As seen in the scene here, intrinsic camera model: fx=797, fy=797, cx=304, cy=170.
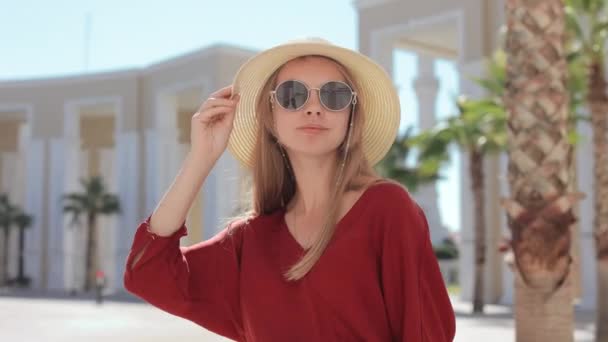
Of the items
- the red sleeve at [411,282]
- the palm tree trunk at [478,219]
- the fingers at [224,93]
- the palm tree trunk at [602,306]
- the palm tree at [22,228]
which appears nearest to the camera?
the red sleeve at [411,282]

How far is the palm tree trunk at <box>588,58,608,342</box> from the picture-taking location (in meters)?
12.9

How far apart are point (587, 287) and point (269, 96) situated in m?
20.7

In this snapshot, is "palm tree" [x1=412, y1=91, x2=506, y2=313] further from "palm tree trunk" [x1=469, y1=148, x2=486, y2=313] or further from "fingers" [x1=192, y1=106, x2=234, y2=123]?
"fingers" [x1=192, y1=106, x2=234, y2=123]

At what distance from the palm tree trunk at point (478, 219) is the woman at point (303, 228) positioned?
18211mm

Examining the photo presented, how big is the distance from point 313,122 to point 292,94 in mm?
91

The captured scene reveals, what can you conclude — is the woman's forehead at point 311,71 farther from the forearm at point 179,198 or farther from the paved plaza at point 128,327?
the paved plaza at point 128,327

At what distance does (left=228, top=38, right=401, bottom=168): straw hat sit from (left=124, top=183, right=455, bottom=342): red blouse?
1.22 feet

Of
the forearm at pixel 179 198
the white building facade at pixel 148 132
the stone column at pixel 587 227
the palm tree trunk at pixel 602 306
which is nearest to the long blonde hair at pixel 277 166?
the forearm at pixel 179 198

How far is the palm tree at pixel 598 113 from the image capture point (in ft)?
42.7

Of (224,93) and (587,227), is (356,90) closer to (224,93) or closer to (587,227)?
(224,93)

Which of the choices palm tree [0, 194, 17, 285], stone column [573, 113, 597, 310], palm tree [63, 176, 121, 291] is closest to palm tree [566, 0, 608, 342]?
stone column [573, 113, 597, 310]

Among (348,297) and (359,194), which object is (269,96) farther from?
(348,297)

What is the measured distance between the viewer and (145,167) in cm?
3600

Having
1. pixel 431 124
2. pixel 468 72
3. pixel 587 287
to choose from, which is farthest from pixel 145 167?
pixel 587 287
